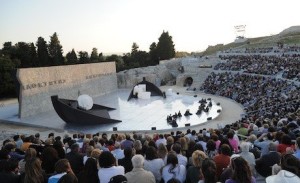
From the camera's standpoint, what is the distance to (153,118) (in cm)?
2612

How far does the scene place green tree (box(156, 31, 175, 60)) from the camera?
74.0 m

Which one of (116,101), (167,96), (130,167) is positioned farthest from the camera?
(167,96)

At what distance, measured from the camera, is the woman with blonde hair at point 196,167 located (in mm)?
5891

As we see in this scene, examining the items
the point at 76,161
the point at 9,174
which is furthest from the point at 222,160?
the point at 9,174

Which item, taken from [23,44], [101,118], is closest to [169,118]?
[101,118]

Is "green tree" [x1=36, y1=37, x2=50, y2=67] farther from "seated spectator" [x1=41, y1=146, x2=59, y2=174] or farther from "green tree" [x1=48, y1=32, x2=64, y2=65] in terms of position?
"seated spectator" [x1=41, y1=146, x2=59, y2=174]

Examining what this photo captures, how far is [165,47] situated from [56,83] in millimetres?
46242

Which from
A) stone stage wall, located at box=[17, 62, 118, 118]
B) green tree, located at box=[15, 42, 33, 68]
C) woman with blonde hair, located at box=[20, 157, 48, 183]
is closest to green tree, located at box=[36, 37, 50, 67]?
green tree, located at box=[15, 42, 33, 68]

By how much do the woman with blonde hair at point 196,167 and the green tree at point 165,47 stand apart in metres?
68.0

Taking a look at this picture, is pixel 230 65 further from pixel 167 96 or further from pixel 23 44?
pixel 23 44

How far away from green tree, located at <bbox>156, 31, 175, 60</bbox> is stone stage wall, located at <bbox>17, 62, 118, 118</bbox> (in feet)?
110

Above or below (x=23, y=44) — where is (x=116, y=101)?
below

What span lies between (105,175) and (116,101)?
30.2m

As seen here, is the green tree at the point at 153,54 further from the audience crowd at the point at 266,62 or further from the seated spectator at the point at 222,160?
the seated spectator at the point at 222,160
